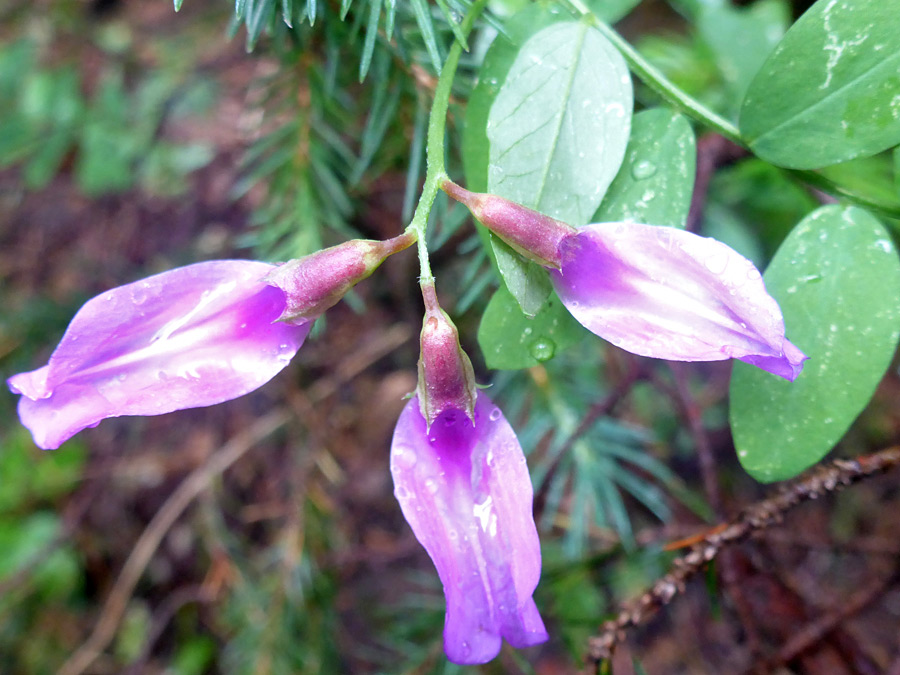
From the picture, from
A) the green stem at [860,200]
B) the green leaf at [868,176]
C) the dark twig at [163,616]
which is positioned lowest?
the dark twig at [163,616]

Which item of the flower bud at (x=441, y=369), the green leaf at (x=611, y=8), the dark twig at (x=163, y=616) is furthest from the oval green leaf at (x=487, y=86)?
the dark twig at (x=163, y=616)

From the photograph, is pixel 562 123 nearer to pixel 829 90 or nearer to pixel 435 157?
pixel 435 157

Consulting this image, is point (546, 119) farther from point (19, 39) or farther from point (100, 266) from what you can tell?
point (19, 39)

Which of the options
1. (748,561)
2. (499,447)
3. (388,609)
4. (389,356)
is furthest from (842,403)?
(389,356)

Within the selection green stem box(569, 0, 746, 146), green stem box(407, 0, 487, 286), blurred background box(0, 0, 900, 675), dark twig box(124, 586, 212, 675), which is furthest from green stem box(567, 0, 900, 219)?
dark twig box(124, 586, 212, 675)

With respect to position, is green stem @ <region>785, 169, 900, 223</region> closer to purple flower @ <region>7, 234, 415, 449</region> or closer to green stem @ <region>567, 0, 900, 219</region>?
green stem @ <region>567, 0, 900, 219</region>

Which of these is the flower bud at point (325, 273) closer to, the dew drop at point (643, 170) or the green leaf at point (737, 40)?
the dew drop at point (643, 170)
